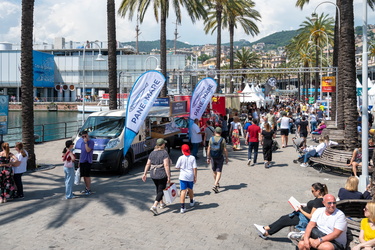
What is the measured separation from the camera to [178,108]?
18094mm

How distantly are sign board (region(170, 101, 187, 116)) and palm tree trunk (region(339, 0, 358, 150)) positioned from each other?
698 centimetres

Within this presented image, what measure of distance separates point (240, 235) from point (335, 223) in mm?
2175

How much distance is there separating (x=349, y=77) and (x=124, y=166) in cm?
850

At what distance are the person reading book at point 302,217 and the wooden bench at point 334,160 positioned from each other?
20.5 ft

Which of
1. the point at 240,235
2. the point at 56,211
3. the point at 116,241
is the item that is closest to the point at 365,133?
the point at 240,235

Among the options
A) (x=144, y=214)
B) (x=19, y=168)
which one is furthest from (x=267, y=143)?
(x=19, y=168)

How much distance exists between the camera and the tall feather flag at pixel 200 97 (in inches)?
627

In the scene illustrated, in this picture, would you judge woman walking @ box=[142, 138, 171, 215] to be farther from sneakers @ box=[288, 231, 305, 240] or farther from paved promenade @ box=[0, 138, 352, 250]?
sneakers @ box=[288, 231, 305, 240]

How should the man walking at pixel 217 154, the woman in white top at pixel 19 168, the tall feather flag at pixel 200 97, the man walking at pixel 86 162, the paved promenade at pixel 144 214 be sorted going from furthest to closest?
the tall feather flag at pixel 200 97
the man walking at pixel 217 154
the man walking at pixel 86 162
the woman in white top at pixel 19 168
the paved promenade at pixel 144 214

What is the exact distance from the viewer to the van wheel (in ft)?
42.5

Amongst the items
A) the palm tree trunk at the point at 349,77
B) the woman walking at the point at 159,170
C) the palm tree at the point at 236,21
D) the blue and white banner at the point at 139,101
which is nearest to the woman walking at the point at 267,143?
the palm tree trunk at the point at 349,77

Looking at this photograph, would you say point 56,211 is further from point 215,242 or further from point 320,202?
point 320,202

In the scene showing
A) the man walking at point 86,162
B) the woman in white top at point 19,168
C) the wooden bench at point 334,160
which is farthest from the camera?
the wooden bench at point 334,160

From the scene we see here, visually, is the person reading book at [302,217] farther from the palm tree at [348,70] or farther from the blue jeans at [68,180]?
the palm tree at [348,70]
